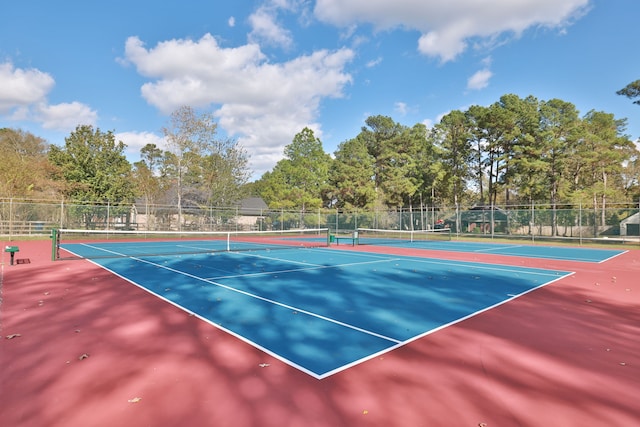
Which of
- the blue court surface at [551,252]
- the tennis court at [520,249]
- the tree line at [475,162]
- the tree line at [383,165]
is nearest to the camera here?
the blue court surface at [551,252]

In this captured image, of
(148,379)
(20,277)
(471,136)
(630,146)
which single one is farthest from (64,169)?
(630,146)

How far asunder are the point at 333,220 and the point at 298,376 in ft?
107

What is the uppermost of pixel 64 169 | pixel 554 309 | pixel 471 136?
pixel 471 136

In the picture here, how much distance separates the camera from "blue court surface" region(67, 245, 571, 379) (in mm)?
4371

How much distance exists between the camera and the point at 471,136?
39.3m

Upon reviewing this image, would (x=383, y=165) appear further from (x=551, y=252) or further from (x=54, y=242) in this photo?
(x=54, y=242)

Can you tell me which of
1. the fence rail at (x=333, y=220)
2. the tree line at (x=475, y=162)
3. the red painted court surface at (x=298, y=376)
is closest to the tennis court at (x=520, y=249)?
the fence rail at (x=333, y=220)

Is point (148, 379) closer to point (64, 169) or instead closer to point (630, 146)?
point (64, 169)

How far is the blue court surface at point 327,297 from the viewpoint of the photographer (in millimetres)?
4371

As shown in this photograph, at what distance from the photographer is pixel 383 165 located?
5000 cm

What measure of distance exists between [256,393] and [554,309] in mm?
5637

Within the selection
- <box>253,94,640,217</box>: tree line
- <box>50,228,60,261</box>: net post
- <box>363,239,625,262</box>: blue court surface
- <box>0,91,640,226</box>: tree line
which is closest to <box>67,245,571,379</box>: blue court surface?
<box>50,228,60,261</box>: net post

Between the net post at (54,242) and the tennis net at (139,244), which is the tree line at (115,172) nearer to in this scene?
the tennis net at (139,244)

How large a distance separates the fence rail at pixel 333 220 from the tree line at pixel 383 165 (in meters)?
1.84
